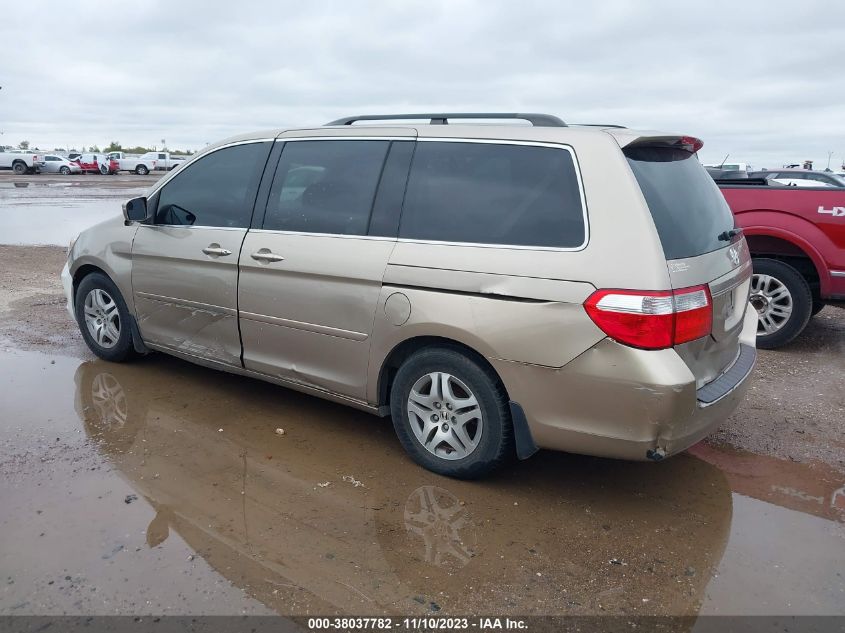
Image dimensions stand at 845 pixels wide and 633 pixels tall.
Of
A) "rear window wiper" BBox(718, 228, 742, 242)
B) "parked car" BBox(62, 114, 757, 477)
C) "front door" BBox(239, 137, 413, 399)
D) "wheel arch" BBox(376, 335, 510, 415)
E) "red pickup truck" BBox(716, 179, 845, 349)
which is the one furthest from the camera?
"red pickup truck" BBox(716, 179, 845, 349)

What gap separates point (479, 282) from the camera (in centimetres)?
332

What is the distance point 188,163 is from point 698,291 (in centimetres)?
352

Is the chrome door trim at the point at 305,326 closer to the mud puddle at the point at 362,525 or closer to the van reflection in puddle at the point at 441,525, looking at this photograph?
the mud puddle at the point at 362,525

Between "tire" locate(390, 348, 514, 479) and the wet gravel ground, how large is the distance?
0.48ft

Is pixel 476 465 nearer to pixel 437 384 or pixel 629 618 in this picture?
pixel 437 384

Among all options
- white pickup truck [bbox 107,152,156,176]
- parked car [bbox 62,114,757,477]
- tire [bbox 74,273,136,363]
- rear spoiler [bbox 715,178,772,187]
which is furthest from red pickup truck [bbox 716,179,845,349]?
white pickup truck [bbox 107,152,156,176]

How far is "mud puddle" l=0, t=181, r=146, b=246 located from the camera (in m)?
13.1

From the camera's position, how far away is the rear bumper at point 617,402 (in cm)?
299

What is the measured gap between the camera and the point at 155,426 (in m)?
4.30

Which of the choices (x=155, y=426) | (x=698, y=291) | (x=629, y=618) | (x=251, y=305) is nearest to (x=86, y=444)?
(x=155, y=426)

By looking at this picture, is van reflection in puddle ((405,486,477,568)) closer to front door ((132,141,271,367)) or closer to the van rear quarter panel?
the van rear quarter panel

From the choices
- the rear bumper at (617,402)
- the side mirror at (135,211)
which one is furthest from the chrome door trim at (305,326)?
the side mirror at (135,211)

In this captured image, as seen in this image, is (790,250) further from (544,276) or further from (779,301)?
(544,276)

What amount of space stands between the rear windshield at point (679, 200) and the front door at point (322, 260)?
4.22 feet
